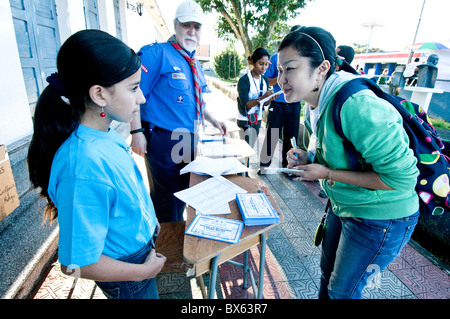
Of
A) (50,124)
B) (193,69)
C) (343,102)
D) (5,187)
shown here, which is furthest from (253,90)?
(50,124)

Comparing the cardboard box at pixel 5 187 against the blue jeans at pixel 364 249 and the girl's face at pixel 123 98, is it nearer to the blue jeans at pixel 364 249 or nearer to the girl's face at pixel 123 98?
the girl's face at pixel 123 98

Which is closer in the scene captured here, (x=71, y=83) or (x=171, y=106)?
(x=71, y=83)

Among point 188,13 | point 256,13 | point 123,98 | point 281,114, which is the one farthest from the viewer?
point 256,13

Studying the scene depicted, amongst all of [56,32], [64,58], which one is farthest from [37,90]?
[64,58]

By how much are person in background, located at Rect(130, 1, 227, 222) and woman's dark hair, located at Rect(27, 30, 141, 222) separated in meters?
1.10

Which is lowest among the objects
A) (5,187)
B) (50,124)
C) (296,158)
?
(5,187)

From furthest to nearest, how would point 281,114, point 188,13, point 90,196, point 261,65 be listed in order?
1. point 281,114
2. point 261,65
3. point 188,13
4. point 90,196

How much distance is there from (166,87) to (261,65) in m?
2.09

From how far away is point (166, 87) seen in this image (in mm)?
2082

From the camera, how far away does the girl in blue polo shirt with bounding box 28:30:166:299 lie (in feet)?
2.54

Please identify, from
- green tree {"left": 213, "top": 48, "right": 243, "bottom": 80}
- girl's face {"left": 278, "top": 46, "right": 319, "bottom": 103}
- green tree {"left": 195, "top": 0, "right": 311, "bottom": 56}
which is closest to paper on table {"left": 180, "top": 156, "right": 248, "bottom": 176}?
girl's face {"left": 278, "top": 46, "right": 319, "bottom": 103}

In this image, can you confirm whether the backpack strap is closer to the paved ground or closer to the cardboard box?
the paved ground

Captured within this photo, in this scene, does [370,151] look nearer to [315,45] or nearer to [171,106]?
[315,45]

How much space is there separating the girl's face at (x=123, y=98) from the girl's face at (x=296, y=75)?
72 centimetres
